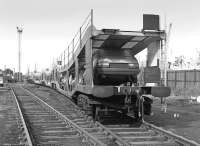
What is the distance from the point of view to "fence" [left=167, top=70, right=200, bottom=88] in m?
29.2

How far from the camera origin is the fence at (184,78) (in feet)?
95.9

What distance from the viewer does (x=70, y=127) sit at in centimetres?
1037

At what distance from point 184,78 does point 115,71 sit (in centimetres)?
2145

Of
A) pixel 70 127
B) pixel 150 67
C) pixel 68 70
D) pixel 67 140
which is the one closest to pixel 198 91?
pixel 68 70

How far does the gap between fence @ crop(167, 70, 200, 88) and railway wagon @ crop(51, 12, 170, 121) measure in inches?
723

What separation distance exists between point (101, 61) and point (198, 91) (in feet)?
53.4

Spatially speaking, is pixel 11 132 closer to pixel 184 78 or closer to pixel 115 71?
pixel 115 71

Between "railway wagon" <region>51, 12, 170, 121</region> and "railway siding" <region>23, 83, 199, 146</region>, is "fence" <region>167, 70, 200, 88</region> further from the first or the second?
"railway siding" <region>23, 83, 199, 146</region>

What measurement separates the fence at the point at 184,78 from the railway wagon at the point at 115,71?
60.3 feet

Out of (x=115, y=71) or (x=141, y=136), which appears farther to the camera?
(x=115, y=71)

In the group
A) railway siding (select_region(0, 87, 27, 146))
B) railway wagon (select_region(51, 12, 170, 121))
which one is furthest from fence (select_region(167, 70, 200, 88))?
railway siding (select_region(0, 87, 27, 146))

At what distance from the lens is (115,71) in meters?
11.0

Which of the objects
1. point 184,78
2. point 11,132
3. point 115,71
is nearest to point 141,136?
point 115,71

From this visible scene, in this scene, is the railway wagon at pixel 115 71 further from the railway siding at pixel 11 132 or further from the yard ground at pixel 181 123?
the railway siding at pixel 11 132
